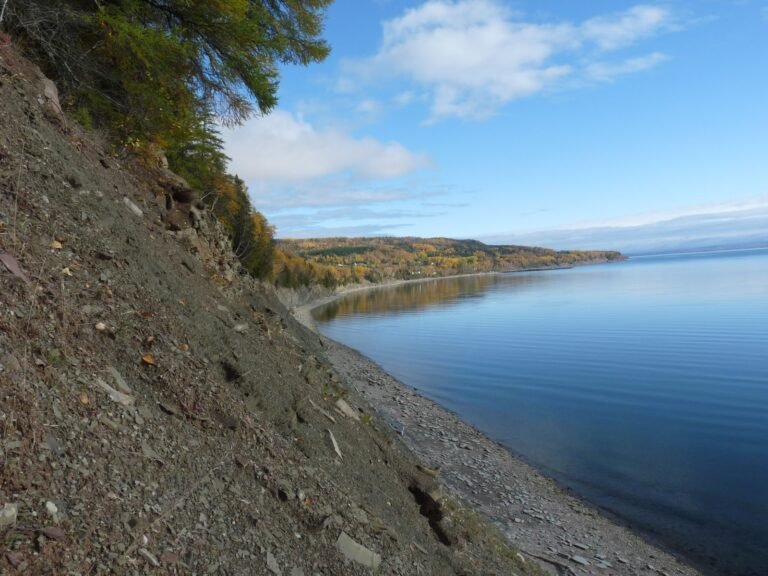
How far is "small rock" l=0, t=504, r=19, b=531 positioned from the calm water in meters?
13.9

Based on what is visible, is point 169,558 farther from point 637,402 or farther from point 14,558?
point 637,402

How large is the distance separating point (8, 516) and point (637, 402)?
87.1 feet

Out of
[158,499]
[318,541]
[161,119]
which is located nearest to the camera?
[158,499]

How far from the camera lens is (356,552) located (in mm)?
5293

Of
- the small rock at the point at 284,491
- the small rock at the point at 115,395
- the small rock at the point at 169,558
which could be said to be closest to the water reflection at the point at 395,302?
the small rock at the point at 284,491

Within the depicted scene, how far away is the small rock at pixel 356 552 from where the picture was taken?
5.21 metres

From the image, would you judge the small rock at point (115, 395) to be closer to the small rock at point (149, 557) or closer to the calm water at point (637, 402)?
the small rock at point (149, 557)

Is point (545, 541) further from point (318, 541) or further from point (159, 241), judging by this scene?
point (159, 241)

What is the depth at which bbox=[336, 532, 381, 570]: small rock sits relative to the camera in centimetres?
521

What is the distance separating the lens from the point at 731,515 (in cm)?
1370

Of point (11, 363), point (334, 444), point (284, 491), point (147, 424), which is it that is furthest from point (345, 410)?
point (11, 363)

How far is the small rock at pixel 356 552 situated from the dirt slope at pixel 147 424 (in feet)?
0.08

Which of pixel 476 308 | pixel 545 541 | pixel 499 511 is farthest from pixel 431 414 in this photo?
pixel 476 308

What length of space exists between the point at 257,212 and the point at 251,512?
5108 cm
